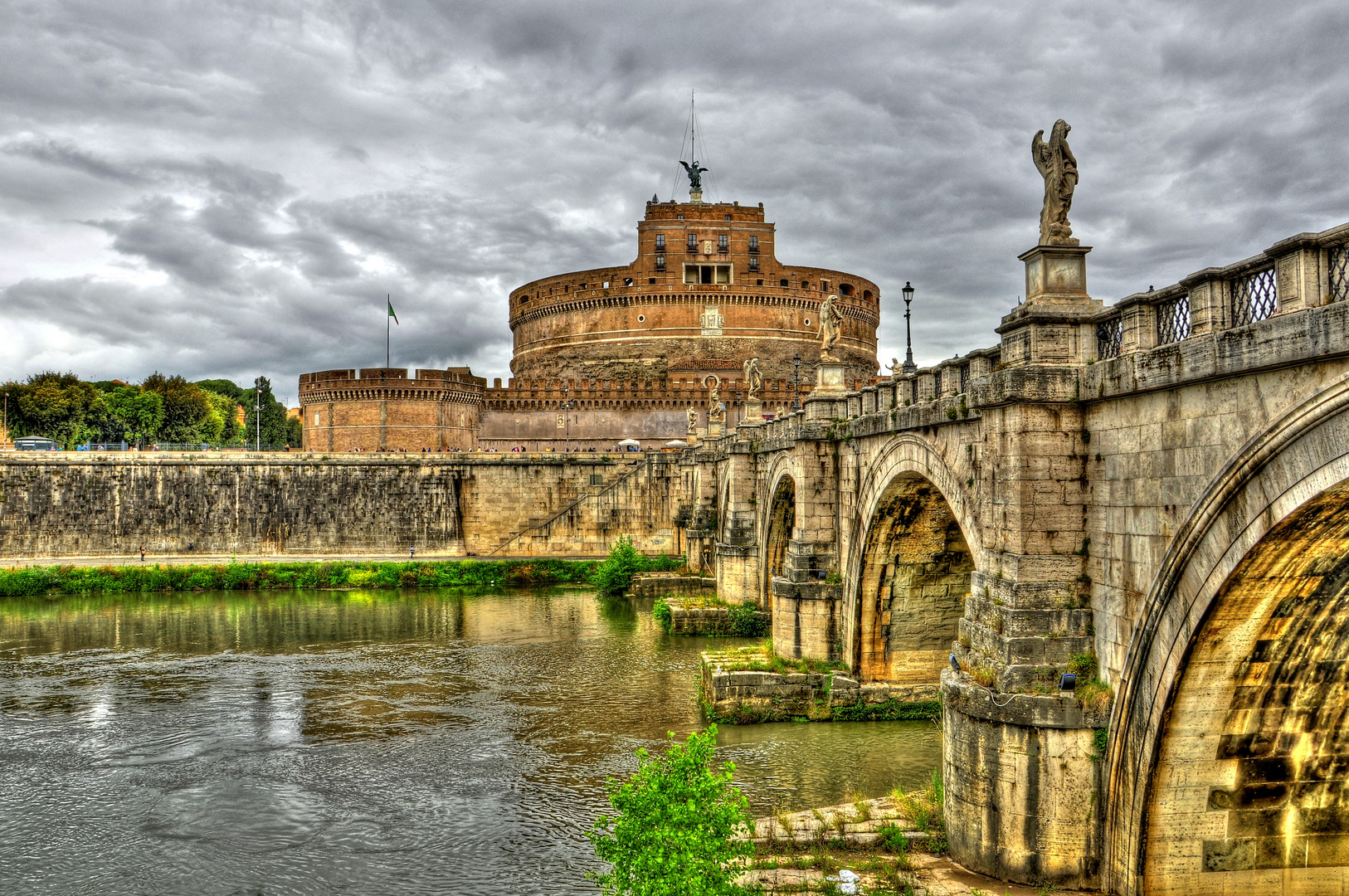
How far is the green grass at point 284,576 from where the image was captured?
38.4m

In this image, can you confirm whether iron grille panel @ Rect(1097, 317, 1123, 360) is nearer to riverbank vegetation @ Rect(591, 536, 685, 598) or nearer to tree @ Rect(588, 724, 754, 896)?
tree @ Rect(588, 724, 754, 896)

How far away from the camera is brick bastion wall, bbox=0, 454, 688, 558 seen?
4606cm

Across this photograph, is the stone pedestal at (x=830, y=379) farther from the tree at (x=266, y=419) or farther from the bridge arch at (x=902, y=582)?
the tree at (x=266, y=419)

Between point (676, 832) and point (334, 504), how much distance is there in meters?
43.4

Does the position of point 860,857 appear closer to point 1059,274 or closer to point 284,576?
point 1059,274

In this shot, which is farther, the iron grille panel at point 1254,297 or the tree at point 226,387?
the tree at point 226,387

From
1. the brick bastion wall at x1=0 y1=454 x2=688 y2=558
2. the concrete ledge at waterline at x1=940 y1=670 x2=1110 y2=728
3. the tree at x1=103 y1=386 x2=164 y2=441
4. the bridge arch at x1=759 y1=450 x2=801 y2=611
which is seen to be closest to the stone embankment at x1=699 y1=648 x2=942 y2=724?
the bridge arch at x1=759 y1=450 x2=801 y2=611

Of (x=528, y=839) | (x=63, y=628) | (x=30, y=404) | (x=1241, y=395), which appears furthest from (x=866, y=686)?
(x=30, y=404)

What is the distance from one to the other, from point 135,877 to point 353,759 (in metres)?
4.75

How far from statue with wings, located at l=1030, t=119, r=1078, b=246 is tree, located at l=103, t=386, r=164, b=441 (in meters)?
66.1

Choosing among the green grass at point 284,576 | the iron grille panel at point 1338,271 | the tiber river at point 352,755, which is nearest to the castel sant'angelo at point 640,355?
the green grass at point 284,576

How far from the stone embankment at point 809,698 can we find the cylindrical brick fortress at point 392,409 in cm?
4385

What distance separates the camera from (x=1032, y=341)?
991 cm

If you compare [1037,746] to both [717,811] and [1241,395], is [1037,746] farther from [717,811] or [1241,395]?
[1241,395]
